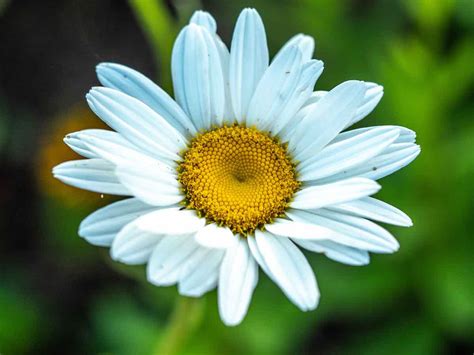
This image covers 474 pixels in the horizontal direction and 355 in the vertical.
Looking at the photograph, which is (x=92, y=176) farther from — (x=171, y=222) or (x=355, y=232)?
(x=355, y=232)

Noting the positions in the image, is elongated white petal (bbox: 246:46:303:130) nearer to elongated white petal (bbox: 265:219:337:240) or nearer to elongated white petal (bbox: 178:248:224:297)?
elongated white petal (bbox: 265:219:337:240)

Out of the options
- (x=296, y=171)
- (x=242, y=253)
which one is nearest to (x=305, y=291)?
(x=242, y=253)

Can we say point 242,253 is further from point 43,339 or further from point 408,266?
point 43,339

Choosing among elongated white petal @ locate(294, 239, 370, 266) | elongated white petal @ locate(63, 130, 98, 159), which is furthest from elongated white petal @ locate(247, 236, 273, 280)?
elongated white petal @ locate(63, 130, 98, 159)

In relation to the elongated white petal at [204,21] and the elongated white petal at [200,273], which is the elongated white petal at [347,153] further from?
the elongated white petal at [204,21]

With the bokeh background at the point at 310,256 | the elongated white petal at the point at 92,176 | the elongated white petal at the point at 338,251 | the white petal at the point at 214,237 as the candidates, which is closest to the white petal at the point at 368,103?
the elongated white petal at the point at 338,251

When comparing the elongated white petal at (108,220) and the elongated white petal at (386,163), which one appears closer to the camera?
the elongated white petal at (108,220)
